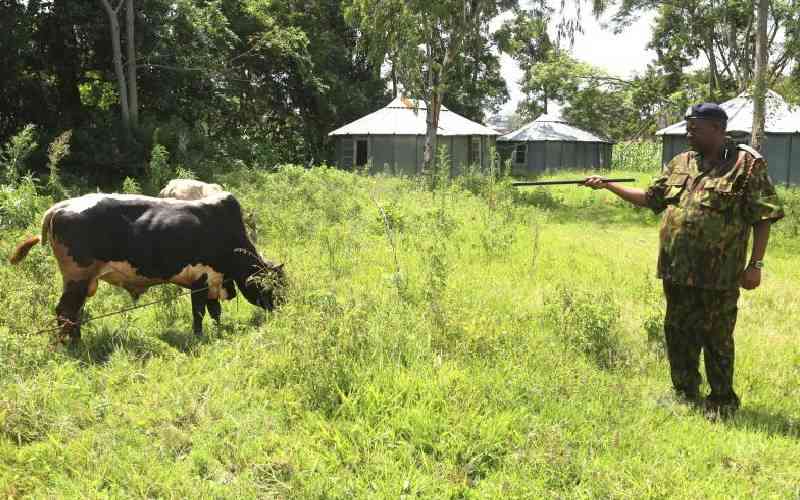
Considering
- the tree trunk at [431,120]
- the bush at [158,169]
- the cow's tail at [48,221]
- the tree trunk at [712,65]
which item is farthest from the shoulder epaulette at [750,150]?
the tree trunk at [712,65]

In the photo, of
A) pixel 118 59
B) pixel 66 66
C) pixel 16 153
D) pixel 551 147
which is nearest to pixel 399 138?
pixel 551 147

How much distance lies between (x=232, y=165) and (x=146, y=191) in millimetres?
4900

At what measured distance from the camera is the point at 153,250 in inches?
205

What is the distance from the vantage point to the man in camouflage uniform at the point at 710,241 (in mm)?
4070

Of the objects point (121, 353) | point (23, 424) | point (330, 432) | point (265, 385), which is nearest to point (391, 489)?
point (330, 432)

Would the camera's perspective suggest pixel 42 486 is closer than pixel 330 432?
Yes

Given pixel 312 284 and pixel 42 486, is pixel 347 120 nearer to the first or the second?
pixel 312 284

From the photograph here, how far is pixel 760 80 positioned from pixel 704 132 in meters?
12.8

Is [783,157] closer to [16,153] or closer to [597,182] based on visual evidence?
[597,182]

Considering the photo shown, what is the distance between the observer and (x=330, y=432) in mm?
3799

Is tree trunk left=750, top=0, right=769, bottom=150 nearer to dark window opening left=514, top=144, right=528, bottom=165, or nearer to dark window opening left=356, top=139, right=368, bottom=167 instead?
dark window opening left=514, top=144, right=528, bottom=165

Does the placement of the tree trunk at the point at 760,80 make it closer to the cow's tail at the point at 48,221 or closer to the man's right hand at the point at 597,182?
the man's right hand at the point at 597,182

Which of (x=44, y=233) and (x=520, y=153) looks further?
(x=520, y=153)

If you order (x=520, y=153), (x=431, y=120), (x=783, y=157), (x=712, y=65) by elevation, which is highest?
(x=712, y=65)
